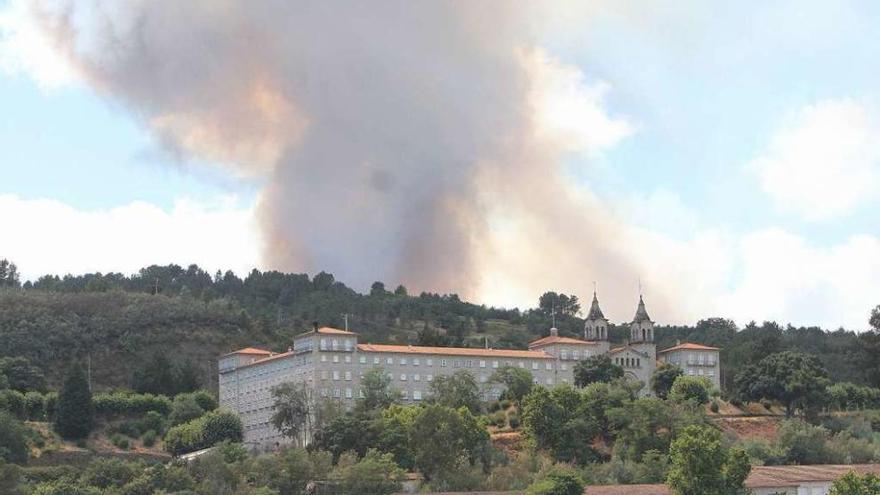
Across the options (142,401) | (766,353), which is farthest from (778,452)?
(142,401)

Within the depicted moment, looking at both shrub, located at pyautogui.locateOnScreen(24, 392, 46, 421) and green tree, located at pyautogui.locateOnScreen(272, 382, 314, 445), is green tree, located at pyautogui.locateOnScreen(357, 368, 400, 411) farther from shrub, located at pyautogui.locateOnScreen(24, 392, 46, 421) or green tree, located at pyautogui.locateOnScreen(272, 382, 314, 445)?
shrub, located at pyautogui.locateOnScreen(24, 392, 46, 421)

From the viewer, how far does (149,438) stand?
381 ft

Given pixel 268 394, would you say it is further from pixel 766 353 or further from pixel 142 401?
pixel 766 353

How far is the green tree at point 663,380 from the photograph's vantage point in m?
126

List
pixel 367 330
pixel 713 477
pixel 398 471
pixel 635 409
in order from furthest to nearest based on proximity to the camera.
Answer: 1. pixel 367 330
2. pixel 635 409
3. pixel 398 471
4. pixel 713 477

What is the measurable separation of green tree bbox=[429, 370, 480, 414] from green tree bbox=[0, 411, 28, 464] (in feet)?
103

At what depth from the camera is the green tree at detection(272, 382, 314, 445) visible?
113 meters

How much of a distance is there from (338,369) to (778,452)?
35825 mm

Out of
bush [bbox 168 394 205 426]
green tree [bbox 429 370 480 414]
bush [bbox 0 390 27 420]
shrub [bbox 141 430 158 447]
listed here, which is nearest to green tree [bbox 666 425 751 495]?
green tree [bbox 429 370 480 414]

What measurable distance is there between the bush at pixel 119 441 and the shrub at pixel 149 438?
4.69 ft

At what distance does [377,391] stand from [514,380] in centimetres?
1177

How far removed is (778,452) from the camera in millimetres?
103500

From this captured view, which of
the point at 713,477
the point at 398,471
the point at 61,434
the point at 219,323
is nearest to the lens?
the point at 713,477

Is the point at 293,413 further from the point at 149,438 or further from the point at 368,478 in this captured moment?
the point at 368,478
